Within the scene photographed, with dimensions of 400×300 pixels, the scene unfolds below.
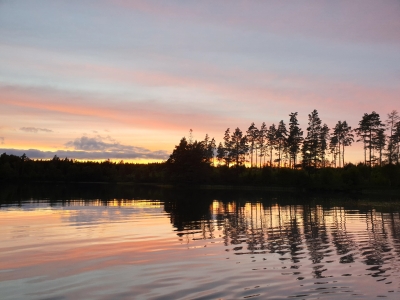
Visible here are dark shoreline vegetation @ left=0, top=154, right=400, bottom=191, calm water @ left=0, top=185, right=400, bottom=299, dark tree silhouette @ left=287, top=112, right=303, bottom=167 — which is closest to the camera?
calm water @ left=0, top=185, right=400, bottom=299

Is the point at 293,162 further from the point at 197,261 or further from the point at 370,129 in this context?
the point at 197,261

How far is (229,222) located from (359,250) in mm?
12938

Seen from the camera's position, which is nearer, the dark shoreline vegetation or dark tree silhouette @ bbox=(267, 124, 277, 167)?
the dark shoreline vegetation

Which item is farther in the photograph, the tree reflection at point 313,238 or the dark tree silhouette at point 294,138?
the dark tree silhouette at point 294,138

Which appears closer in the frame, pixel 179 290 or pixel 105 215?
pixel 179 290

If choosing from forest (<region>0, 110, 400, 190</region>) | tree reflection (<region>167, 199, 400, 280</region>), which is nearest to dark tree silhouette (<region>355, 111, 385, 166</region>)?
forest (<region>0, 110, 400, 190</region>)

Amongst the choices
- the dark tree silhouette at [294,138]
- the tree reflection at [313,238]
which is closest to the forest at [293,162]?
the dark tree silhouette at [294,138]

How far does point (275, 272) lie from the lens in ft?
47.6

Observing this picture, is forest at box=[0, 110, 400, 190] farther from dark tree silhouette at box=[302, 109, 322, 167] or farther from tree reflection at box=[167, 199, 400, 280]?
tree reflection at box=[167, 199, 400, 280]

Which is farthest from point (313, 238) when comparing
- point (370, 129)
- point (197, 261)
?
point (370, 129)

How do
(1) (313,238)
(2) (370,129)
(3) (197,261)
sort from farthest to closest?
(2) (370,129)
(1) (313,238)
(3) (197,261)

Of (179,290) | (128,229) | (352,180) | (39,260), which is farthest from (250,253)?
(352,180)

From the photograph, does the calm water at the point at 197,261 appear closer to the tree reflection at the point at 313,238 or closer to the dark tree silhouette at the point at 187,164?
the tree reflection at the point at 313,238

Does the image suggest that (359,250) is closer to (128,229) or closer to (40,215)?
(128,229)
